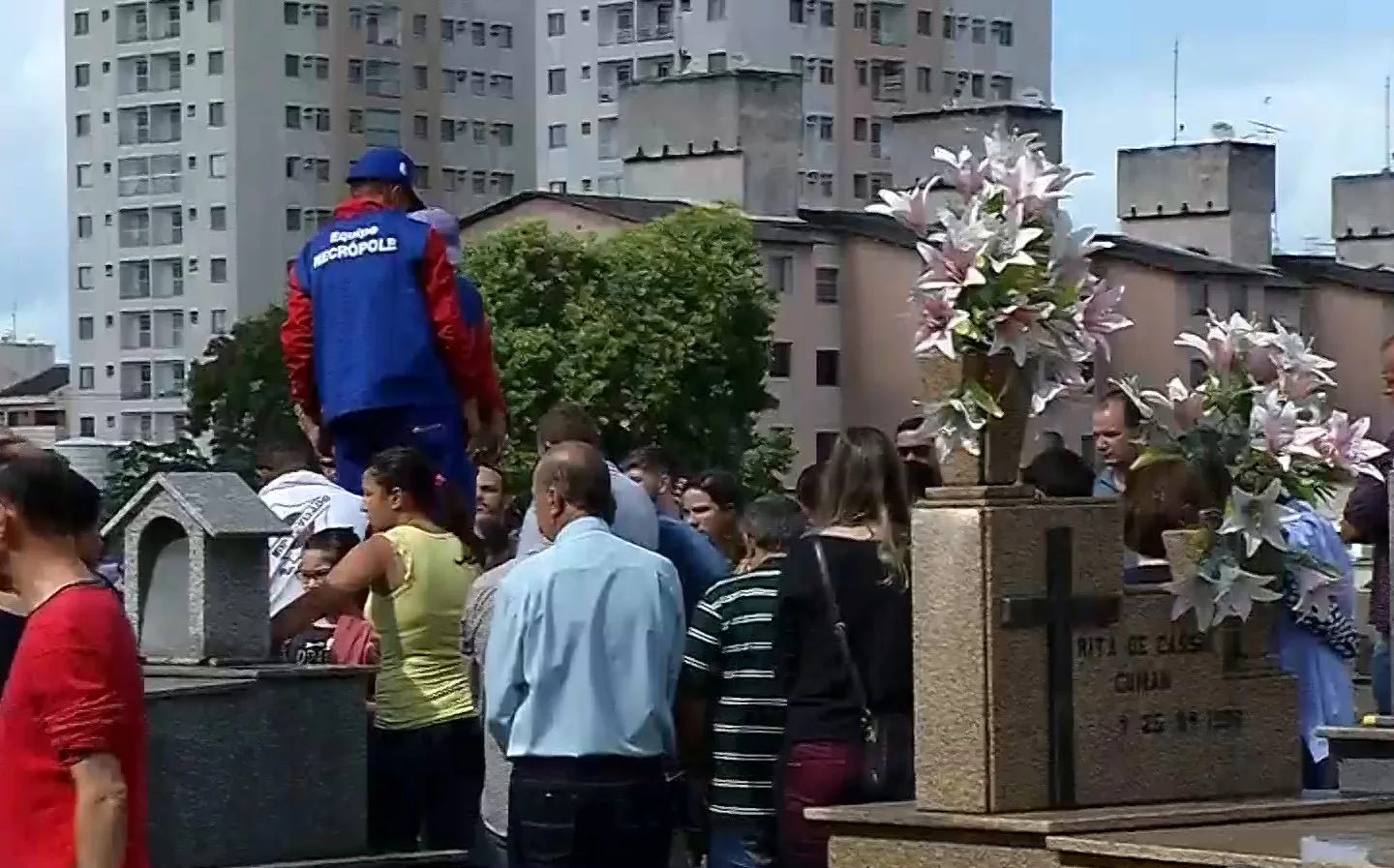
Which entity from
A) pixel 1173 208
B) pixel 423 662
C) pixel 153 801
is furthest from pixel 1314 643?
pixel 1173 208

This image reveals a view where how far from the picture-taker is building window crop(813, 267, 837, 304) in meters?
93.1

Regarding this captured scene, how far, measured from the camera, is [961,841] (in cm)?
953

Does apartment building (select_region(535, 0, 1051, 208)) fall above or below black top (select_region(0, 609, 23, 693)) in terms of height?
above

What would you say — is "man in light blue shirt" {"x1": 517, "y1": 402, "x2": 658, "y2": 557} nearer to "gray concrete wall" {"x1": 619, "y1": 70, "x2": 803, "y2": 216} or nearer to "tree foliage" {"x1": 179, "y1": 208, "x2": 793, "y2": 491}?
"tree foliage" {"x1": 179, "y1": 208, "x2": 793, "y2": 491}

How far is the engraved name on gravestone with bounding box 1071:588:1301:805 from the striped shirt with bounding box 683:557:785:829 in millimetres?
1063

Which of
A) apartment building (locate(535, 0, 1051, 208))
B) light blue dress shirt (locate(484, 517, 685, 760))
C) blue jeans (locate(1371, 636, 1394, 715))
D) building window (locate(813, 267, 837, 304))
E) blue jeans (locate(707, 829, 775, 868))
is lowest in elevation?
blue jeans (locate(707, 829, 775, 868))

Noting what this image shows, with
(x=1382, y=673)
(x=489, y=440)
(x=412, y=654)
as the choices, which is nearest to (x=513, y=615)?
(x=412, y=654)

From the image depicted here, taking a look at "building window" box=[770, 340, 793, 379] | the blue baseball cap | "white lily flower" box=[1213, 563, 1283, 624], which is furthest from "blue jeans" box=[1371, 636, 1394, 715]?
"building window" box=[770, 340, 793, 379]

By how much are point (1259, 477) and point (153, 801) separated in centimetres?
386

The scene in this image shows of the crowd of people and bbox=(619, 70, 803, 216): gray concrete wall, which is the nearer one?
the crowd of people

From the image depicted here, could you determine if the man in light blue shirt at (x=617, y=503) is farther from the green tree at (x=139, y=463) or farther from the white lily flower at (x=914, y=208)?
the green tree at (x=139, y=463)

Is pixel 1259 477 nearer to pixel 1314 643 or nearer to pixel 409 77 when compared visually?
pixel 1314 643

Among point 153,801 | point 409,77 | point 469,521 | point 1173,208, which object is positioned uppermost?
point 409,77

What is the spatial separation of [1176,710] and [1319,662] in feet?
7.07
